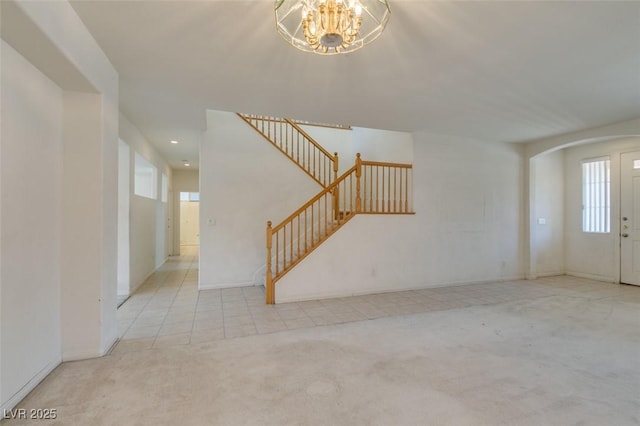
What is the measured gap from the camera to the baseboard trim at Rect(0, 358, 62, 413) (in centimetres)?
186

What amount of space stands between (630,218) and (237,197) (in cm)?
719

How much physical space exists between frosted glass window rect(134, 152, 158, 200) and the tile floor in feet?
5.91

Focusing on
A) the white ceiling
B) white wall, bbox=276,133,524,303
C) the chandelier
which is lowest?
white wall, bbox=276,133,524,303

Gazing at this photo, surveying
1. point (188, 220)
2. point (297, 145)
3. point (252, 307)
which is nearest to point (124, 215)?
point (252, 307)

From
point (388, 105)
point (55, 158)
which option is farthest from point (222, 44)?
point (388, 105)

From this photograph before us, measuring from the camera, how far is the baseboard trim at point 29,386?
1.86 m

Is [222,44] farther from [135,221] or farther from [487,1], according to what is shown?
[135,221]

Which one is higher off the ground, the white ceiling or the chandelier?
the white ceiling

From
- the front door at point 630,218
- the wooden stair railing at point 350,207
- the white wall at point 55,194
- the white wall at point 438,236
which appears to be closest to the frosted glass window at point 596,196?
the front door at point 630,218

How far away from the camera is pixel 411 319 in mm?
3609

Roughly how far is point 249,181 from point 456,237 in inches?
159

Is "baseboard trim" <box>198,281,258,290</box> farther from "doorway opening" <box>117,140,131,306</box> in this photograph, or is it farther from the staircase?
"doorway opening" <box>117,140,131,306</box>

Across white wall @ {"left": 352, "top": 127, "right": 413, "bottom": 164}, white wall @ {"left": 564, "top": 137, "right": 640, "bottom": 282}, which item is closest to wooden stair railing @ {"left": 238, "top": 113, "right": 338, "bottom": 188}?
white wall @ {"left": 352, "top": 127, "right": 413, "bottom": 164}

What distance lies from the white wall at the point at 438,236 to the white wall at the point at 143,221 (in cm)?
268
